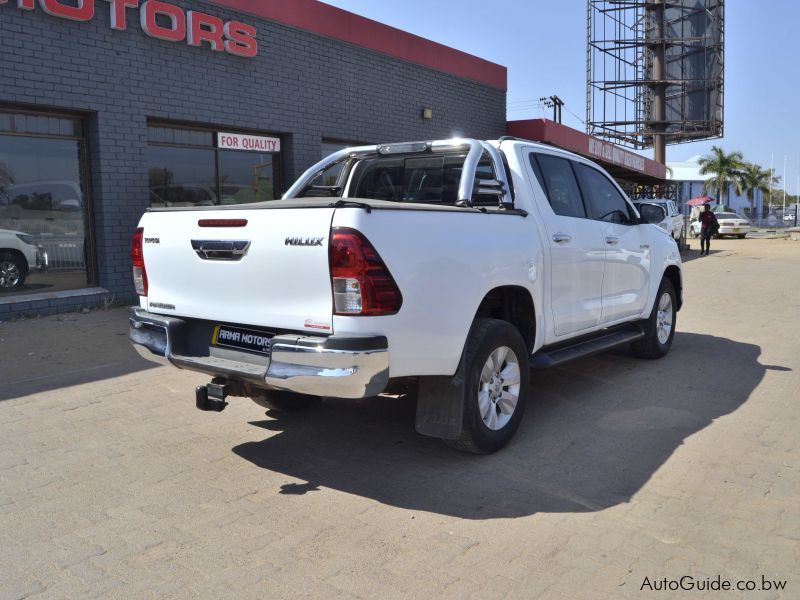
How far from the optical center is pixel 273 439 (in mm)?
5188

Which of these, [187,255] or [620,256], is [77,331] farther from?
[620,256]

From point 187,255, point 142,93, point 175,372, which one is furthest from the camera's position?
point 142,93

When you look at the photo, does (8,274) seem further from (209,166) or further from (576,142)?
(576,142)

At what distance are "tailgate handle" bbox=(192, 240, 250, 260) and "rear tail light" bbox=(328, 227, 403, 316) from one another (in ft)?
2.20

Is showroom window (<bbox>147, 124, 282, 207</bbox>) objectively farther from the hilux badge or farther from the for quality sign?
the hilux badge

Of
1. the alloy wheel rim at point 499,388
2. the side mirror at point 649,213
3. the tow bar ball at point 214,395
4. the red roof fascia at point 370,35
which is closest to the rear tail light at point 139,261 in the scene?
the tow bar ball at point 214,395

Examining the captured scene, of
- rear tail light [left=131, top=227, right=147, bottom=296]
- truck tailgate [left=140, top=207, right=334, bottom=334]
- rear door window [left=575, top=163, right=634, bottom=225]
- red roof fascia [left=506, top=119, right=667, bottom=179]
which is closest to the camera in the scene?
truck tailgate [left=140, top=207, right=334, bottom=334]

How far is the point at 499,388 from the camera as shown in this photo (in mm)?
4801

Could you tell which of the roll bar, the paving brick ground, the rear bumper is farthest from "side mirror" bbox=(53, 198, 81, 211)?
the rear bumper

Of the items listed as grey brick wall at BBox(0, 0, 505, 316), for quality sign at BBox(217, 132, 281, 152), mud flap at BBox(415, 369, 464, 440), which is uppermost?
grey brick wall at BBox(0, 0, 505, 316)

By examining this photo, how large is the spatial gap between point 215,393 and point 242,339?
0.36 meters

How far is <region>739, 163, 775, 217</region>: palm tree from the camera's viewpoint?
235 ft

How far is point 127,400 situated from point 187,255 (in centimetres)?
227

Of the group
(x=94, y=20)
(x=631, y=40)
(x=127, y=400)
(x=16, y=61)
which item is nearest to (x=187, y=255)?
(x=127, y=400)
